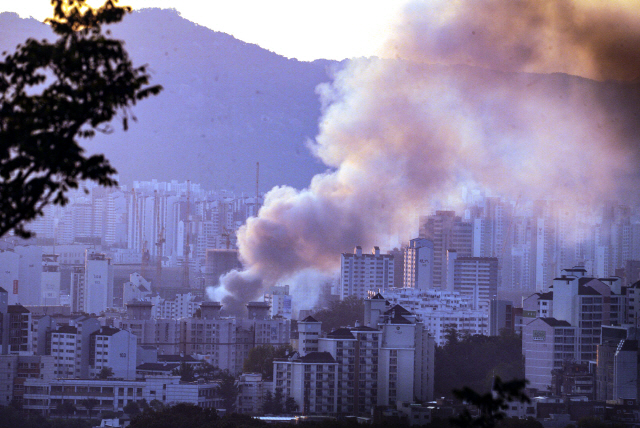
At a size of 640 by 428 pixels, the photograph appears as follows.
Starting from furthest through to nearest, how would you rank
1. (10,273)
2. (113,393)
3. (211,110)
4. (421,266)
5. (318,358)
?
(211,110) → (421,266) → (10,273) → (113,393) → (318,358)

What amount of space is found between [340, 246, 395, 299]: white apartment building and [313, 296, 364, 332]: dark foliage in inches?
192

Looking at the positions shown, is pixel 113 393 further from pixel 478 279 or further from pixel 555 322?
pixel 478 279

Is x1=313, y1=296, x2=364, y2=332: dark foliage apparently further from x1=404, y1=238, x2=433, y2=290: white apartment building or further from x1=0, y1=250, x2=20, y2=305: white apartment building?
x1=0, y1=250, x2=20, y2=305: white apartment building

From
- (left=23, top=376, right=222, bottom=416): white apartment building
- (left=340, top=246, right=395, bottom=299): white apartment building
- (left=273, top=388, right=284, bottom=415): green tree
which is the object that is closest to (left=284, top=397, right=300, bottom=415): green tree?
(left=273, top=388, right=284, bottom=415): green tree

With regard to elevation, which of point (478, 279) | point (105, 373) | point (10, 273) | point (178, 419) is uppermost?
point (478, 279)

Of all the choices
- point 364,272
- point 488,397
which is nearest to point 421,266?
point 364,272

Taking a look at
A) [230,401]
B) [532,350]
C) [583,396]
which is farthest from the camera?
[532,350]

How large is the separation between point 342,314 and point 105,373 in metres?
8.24

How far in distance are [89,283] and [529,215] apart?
19311 mm

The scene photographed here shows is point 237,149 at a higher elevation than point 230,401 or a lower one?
higher

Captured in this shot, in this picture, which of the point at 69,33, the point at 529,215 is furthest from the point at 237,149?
the point at 69,33

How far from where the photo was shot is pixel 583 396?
1781cm

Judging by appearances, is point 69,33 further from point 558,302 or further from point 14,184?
point 558,302

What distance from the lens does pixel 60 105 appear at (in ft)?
14.6
